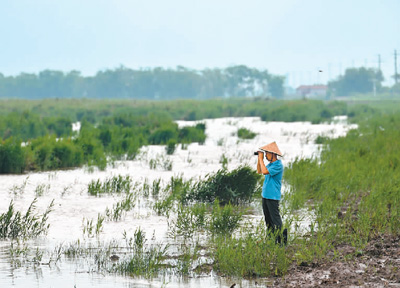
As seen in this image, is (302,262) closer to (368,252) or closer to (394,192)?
(368,252)

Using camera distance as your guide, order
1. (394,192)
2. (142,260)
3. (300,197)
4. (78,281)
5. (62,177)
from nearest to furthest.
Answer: (78,281)
(142,260)
(394,192)
(300,197)
(62,177)

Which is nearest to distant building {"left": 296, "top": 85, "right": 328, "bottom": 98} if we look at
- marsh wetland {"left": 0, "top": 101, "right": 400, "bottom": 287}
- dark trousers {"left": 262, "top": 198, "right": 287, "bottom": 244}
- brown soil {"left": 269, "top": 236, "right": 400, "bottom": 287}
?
marsh wetland {"left": 0, "top": 101, "right": 400, "bottom": 287}

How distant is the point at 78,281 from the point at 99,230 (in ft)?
8.29

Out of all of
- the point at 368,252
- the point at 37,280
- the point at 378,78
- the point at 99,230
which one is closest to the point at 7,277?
the point at 37,280

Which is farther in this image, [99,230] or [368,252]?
[99,230]

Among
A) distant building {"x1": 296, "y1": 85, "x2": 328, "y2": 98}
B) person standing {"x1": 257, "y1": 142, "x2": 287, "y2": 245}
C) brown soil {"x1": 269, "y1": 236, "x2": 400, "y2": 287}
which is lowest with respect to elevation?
brown soil {"x1": 269, "y1": 236, "x2": 400, "y2": 287}

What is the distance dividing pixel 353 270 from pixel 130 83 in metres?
127

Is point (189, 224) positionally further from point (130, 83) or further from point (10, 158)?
point (130, 83)

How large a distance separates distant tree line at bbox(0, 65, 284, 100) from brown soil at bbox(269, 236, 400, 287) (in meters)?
125

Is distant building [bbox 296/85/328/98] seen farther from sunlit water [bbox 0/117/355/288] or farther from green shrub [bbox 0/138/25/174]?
green shrub [bbox 0/138/25/174]

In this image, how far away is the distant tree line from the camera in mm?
131625

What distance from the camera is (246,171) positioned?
38.5ft

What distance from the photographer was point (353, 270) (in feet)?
22.0

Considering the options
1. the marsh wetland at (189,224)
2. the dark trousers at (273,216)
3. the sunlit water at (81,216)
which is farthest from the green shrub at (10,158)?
the dark trousers at (273,216)
